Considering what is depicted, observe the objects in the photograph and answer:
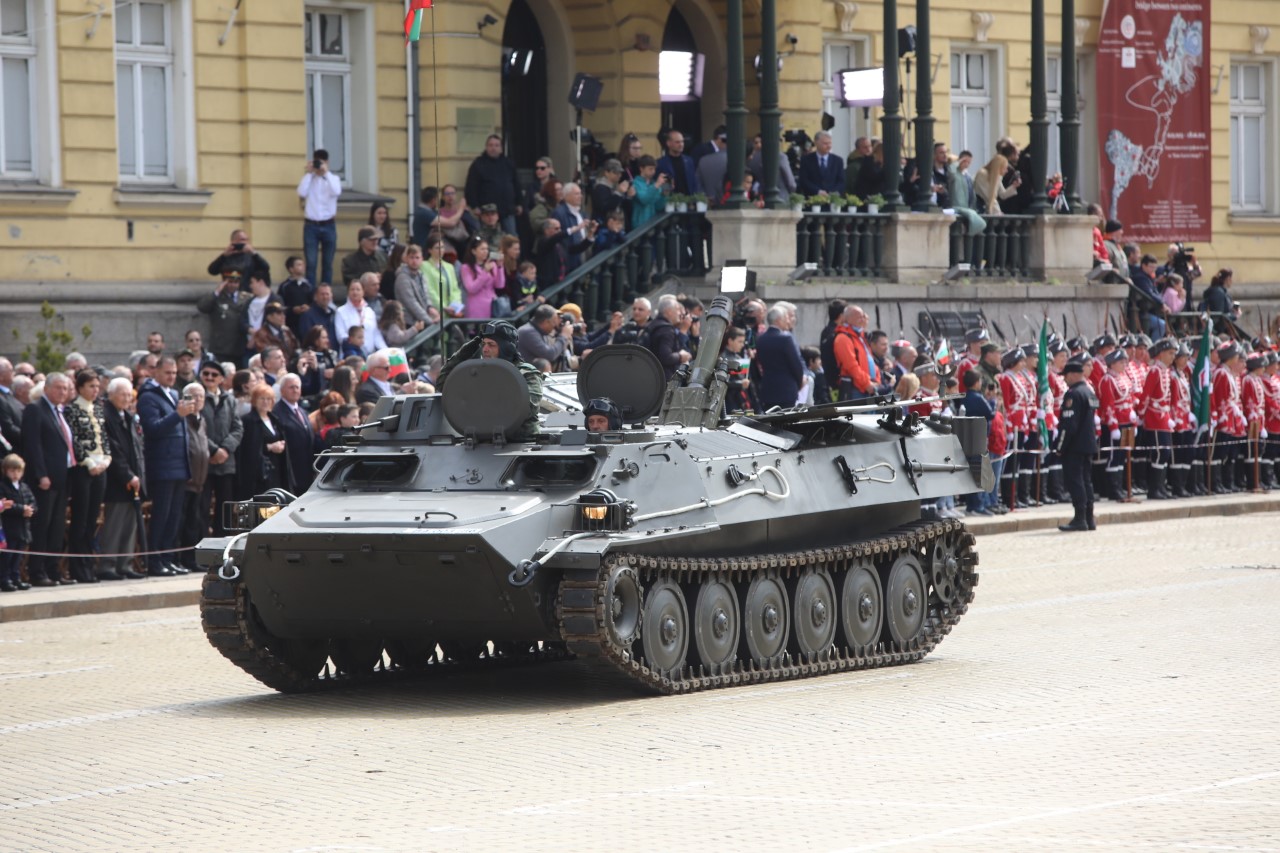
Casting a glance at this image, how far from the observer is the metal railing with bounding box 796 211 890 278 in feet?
94.0

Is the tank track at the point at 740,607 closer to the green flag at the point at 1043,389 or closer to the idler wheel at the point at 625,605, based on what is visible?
the idler wheel at the point at 625,605

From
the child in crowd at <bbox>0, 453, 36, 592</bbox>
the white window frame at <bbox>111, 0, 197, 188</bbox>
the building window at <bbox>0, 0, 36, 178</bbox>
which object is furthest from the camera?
the white window frame at <bbox>111, 0, 197, 188</bbox>

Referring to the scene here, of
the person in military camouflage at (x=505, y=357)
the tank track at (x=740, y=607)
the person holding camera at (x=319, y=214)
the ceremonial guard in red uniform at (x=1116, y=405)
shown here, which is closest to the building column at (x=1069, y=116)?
the ceremonial guard in red uniform at (x=1116, y=405)

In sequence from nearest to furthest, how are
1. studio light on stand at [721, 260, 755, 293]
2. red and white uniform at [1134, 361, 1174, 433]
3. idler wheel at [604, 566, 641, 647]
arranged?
idler wheel at [604, 566, 641, 647]
studio light on stand at [721, 260, 755, 293]
red and white uniform at [1134, 361, 1174, 433]

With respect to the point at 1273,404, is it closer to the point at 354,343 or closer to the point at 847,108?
the point at 847,108

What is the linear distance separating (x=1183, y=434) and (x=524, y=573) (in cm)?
1796

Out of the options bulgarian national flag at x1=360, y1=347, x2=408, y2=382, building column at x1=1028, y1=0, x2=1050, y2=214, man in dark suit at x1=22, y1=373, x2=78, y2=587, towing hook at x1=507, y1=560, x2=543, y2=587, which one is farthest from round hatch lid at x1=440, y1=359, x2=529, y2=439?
building column at x1=1028, y1=0, x2=1050, y2=214

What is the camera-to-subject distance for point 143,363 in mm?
21297

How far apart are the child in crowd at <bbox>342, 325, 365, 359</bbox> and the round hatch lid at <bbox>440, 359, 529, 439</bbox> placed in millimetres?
9435

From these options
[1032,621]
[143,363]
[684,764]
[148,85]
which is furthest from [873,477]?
[148,85]

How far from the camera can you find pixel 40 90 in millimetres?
26484

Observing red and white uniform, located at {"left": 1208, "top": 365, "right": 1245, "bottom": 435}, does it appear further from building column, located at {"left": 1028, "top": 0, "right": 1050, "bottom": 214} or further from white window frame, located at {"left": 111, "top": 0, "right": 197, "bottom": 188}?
white window frame, located at {"left": 111, "top": 0, "right": 197, "bottom": 188}

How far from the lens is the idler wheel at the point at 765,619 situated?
1442cm

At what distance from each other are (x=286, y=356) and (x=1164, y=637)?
11.1 metres
